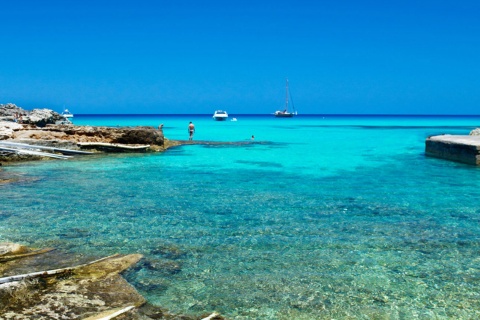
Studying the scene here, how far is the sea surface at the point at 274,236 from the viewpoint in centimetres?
524

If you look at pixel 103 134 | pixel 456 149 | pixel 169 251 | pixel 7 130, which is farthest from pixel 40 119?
pixel 169 251

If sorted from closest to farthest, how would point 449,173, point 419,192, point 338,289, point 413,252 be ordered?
point 338,289 < point 413,252 < point 419,192 < point 449,173

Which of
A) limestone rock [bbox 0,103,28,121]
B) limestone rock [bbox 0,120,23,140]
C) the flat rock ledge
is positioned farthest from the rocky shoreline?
limestone rock [bbox 0,103,28,121]

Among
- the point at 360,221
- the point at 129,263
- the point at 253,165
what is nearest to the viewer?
the point at 129,263

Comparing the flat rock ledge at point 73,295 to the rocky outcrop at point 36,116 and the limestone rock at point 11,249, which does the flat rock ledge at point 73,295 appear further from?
the rocky outcrop at point 36,116

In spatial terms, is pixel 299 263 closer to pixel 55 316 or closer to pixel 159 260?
pixel 159 260

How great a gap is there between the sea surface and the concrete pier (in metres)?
3.15

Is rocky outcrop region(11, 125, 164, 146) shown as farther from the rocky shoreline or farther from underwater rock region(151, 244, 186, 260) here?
the rocky shoreline

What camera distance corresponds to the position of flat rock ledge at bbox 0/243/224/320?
455cm

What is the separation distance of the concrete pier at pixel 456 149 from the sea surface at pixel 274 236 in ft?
10.3

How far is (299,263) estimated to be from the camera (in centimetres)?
638

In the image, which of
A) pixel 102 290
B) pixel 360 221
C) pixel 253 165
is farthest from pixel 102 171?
pixel 102 290

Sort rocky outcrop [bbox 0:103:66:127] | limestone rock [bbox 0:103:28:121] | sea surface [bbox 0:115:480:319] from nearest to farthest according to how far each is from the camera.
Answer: sea surface [bbox 0:115:480:319]
rocky outcrop [bbox 0:103:66:127]
limestone rock [bbox 0:103:28:121]

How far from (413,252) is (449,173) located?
1048cm
